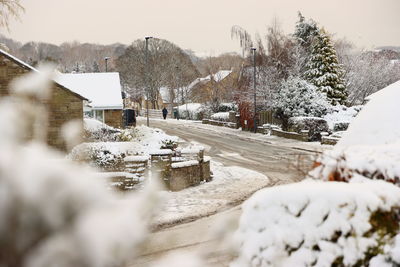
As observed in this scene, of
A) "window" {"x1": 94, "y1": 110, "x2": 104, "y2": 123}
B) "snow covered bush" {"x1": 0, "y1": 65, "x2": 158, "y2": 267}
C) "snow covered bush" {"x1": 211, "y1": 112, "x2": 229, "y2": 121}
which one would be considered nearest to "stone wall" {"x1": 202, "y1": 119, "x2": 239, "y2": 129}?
"snow covered bush" {"x1": 211, "y1": 112, "x2": 229, "y2": 121}

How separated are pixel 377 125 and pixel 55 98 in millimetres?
14023

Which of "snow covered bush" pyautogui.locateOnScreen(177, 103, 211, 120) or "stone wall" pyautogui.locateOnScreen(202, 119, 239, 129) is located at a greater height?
"snow covered bush" pyautogui.locateOnScreen(177, 103, 211, 120)

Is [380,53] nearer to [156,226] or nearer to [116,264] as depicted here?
[156,226]

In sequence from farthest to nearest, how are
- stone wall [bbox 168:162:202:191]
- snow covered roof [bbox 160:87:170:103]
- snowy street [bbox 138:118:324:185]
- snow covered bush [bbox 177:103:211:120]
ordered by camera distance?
snow covered roof [bbox 160:87:170:103], snow covered bush [bbox 177:103:211:120], snowy street [bbox 138:118:324:185], stone wall [bbox 168:162:202:191]

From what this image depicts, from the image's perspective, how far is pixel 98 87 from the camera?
28828 mm

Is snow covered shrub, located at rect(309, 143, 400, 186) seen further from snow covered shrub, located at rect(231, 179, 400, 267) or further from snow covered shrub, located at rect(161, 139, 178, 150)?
→ snow covered shrub, located at rect(161, 139, 178, 150)

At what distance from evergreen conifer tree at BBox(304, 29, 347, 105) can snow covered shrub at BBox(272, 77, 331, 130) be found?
Answer: 3831mm

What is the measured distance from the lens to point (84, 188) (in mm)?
1329

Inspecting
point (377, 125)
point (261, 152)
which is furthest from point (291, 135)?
point (377, 125)

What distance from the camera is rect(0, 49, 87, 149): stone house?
16.5 m

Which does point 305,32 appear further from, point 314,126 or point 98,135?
point 98,135

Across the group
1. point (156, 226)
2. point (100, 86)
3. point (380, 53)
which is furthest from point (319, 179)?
point (380, 53)

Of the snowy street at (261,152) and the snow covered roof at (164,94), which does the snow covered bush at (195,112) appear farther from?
the snow covered roof at (164,94)

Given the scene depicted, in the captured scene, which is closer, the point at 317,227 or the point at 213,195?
the point at 317,227
